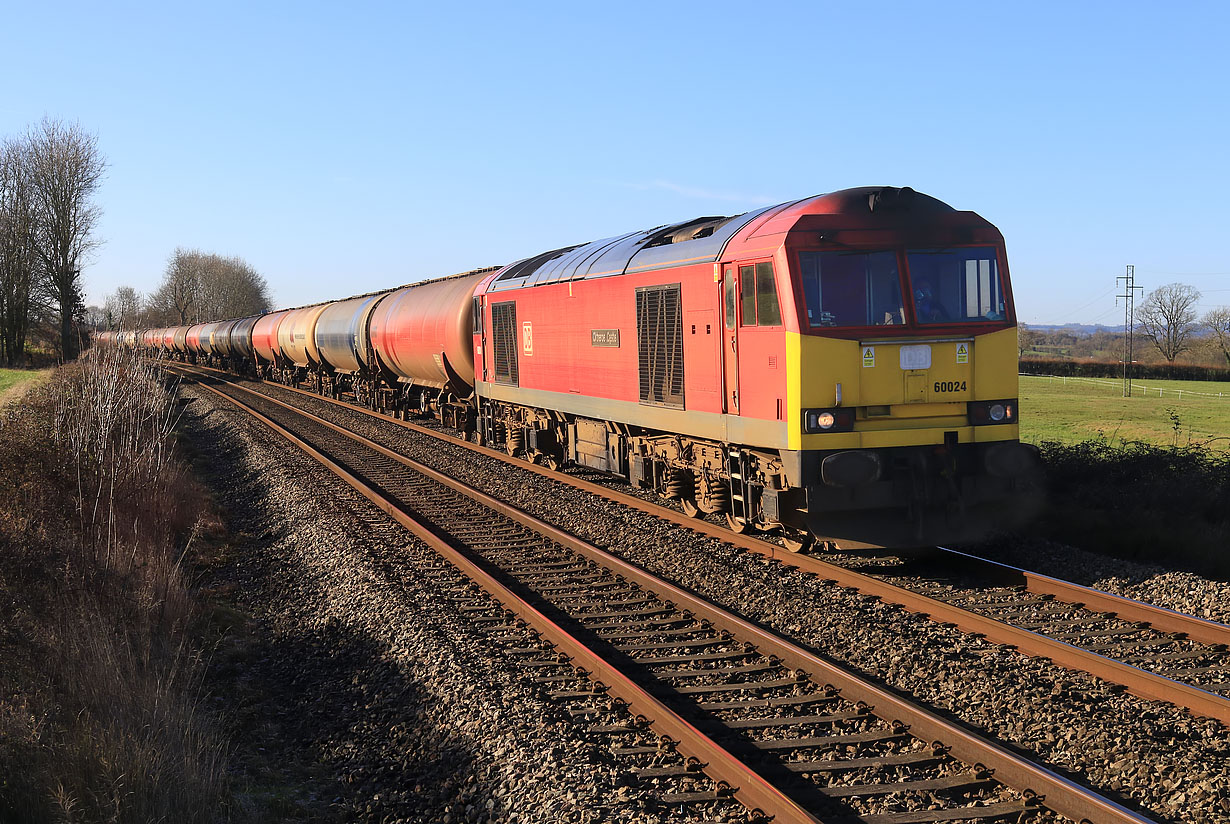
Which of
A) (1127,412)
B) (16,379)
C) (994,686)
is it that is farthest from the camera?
(16,379)

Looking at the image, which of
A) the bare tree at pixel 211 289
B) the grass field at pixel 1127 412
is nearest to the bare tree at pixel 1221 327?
the grass field at pixel 1127 412

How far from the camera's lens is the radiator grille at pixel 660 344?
11.7 metres

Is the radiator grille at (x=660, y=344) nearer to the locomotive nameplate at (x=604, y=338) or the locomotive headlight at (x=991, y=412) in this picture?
the locomotive nameplate at (x=604, y=338)

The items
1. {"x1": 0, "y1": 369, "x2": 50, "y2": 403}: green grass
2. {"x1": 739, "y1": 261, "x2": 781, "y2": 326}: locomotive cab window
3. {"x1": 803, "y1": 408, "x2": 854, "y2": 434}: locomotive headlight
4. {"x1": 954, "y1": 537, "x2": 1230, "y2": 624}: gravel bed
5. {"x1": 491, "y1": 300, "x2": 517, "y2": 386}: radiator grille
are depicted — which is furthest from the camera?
{"x1": 0, "y1": 369, "x2": 50, "y2": 403}: green grass

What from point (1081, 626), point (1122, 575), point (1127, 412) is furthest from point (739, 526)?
point (1127, 412)

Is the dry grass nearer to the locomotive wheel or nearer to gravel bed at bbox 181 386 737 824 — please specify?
gravel bed at bbox 181 386 737 824

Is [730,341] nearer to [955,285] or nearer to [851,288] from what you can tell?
[851,288]

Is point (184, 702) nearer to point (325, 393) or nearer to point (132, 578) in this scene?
point (132, 578)

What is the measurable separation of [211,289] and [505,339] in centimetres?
10493

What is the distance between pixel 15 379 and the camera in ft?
128

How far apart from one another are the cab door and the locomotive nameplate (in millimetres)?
3270

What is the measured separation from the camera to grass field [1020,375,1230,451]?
21359mm

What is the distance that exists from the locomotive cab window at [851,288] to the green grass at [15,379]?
2869cm

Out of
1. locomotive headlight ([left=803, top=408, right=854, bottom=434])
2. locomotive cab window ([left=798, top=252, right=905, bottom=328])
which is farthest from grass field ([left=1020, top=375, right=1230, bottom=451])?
locomotive headlight ([left=803, top=408, right=854, bottom=434])
